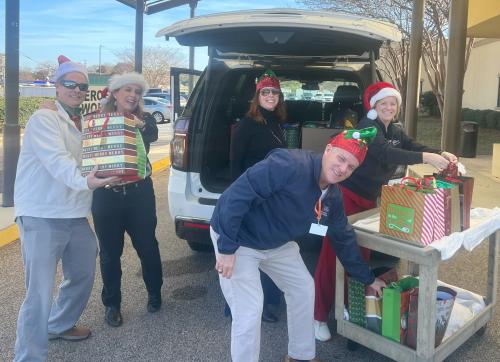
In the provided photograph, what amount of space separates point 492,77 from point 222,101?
19.6m

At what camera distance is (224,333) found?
335cm

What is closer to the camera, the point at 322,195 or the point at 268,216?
the point at 268,216

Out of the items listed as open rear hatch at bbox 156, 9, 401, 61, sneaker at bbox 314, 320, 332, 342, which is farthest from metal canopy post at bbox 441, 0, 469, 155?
sneaker at bbox 314, 320, 332, 342

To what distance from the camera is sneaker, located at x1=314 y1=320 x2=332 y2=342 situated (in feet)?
10.7

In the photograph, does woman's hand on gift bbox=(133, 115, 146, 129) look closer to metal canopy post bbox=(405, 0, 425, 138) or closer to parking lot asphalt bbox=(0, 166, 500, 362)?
parking lot asphalt bbox=(0, 166, 500, 362)

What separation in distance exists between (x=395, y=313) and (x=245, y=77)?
2847mm

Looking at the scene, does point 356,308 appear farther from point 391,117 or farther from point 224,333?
point 391,117

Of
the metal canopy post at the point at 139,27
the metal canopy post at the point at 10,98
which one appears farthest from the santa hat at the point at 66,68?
the metal canopy post at the point at 139,27

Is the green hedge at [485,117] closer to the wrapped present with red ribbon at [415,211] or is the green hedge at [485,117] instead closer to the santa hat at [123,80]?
the wrapped present with red ribbon at [415,211]

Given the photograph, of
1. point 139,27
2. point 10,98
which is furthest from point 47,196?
point 139,27

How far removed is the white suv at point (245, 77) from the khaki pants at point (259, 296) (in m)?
→ 1.16

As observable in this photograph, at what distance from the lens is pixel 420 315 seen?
2637 millimetres

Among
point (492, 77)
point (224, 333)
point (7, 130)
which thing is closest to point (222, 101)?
point (224, 333)

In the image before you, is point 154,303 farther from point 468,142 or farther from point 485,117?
point 485,117
